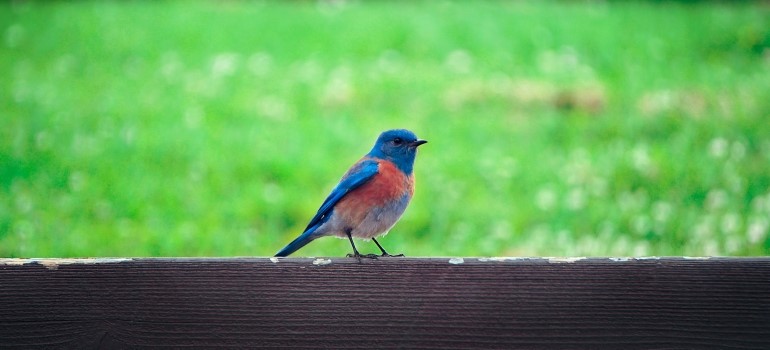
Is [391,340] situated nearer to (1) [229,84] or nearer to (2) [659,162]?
(2) [659,162]

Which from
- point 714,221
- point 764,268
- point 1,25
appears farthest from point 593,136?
point 1,25

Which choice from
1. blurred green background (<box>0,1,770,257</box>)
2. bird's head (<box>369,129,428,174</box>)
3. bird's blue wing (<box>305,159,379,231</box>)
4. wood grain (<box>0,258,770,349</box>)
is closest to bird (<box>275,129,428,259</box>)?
bird's blue wing (<box>305,159,379,231</box>)

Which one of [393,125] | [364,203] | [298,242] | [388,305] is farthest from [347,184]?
[393,125]

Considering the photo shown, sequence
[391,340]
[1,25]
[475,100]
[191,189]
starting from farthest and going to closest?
[1,25] → [475,100] → [191,189] → [391,340]

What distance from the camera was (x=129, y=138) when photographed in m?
8.71

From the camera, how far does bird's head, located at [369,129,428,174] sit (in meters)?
3.92

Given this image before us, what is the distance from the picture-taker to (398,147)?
3.95 metres

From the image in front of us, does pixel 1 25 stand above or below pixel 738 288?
above

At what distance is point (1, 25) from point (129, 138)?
665cm

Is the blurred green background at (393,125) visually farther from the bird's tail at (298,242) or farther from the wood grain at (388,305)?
the wood grain at (388,305)

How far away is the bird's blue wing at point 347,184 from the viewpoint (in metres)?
3.47

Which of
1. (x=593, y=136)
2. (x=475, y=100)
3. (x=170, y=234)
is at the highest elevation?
(x=475, y=100)

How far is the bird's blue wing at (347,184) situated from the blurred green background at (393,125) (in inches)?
95.4

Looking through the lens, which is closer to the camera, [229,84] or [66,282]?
[66,282]
